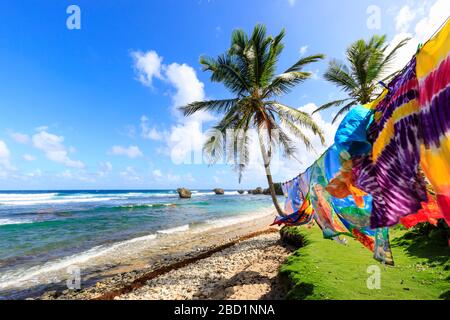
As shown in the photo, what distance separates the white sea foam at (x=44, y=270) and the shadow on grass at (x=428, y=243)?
36.7ft

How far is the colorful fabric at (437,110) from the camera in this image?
5.17ft

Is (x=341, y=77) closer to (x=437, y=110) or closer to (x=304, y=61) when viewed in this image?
(x=304, y=61)

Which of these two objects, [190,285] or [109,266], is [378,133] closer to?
[190,285]

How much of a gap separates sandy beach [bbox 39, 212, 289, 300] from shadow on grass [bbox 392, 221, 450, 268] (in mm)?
3243

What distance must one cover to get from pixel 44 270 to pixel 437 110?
12056mm

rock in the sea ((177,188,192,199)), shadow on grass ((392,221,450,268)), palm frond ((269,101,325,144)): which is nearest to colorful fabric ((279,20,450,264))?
shadow on grass ((392,221,450,268))

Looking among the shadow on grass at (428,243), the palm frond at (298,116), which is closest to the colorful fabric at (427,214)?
the shadow on grass at (428,243)

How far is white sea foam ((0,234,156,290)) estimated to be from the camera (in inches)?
313

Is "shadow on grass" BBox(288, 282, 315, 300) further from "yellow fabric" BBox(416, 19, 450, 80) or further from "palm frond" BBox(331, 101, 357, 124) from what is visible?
"palm frond" BBox(331, 101, 357, 124)

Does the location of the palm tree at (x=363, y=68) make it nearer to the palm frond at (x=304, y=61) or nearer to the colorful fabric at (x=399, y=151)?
the palm frond at (x=304, y=61)

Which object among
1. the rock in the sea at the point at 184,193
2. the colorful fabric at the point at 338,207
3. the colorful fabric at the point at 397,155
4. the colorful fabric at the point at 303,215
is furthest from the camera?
the rock in the sea at the point at 184,193

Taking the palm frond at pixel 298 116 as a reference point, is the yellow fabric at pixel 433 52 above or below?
below

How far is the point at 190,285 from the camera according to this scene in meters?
6.42

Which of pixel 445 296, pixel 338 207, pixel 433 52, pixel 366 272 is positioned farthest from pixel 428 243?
pixel 433 52
